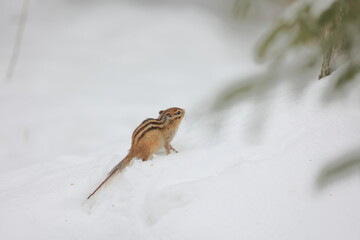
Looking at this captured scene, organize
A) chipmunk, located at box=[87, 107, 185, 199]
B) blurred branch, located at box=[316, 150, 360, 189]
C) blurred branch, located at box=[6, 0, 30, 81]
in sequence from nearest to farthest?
1. blurred branch, located at box=[316, 150, 360, 189]
2. chipmunk, located at box=[87, 107, 185, 199]
3. blurred branch, located at box=[6, 0, 30, 81]

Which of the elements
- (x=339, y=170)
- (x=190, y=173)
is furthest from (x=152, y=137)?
(x=339, y=170)

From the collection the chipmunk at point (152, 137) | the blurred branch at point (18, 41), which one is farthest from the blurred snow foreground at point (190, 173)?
the blurred branch at point (18, 41)

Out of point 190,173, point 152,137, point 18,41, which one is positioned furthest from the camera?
point 18,41

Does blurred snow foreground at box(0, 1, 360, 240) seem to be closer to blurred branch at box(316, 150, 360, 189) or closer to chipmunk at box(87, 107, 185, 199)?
chipmunk at box(87, 107, 185, 199)

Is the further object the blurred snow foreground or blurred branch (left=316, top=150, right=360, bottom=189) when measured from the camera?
the blurred snow foreground

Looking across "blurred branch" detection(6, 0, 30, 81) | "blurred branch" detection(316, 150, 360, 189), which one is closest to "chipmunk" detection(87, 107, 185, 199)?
"blurred branch" detection(316, 150, 360, 189)

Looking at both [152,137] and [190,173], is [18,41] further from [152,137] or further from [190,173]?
[190,173]

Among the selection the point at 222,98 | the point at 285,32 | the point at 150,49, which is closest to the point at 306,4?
the point at 285,32
